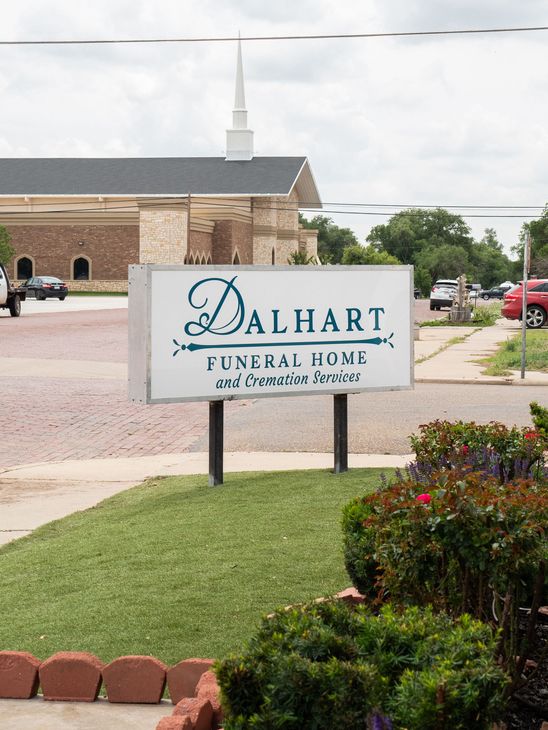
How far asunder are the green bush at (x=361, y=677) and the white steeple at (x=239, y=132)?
8452 centimetres

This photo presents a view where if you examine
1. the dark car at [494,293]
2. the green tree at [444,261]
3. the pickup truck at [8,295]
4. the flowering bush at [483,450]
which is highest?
the green tree at [444,261]

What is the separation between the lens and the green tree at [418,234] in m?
153

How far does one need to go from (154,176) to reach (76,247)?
7.84 m

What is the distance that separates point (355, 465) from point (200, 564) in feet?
15.7

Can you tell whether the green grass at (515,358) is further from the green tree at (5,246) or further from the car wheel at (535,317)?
the green tree at (5,246)

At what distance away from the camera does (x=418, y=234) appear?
158 metres

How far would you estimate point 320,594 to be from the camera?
19.5 ft

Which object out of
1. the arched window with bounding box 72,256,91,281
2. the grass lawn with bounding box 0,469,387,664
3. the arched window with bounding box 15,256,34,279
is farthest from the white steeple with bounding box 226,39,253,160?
the grass lawn with bounding box 0,469,387,664

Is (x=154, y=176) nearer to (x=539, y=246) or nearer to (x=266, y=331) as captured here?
(x=539, y=246)

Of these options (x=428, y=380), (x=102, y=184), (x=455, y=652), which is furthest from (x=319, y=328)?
(x=102, y=184)

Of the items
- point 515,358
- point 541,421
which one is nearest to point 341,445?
point 541,421

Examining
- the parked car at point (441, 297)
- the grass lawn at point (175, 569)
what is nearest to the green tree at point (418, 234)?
the parked car at point (441, 297)

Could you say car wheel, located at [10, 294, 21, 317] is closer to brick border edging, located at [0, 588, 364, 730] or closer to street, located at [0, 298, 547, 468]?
street, located at [0, 298, 547, 468]

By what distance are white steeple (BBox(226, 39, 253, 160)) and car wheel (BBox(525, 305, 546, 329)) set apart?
168 feet
